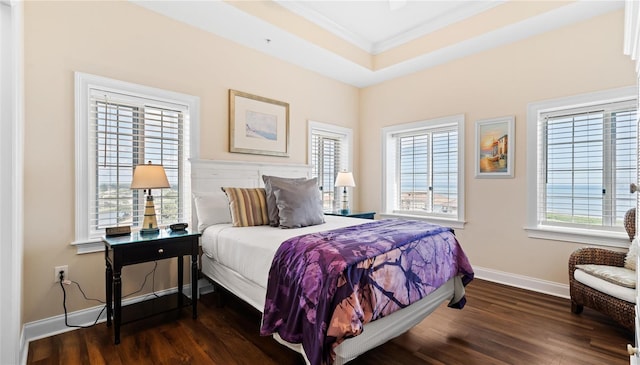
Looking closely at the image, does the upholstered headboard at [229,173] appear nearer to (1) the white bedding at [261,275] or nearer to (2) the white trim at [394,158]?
(1) the white bedding at [261,275]

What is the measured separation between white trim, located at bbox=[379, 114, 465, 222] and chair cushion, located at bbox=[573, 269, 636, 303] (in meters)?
1.37

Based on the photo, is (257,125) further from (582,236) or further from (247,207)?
(582,236)

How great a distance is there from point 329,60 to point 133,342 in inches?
140

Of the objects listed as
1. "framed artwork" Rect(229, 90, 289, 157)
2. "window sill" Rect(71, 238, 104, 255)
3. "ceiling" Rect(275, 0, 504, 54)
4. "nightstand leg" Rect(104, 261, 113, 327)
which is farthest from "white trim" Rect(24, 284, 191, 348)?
"ceiling" Rect(275, 0, 504, 54)

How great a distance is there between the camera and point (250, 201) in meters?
2.85

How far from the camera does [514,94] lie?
11.1ft

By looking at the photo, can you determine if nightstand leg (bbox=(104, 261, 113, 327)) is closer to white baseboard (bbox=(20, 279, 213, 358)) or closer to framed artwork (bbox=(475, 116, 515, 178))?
white baseboard (bbox=(20, 279, 213, 358))

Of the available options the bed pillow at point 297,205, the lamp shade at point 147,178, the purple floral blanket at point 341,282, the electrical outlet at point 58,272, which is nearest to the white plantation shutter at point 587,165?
the purple floral blanket at point 341,282

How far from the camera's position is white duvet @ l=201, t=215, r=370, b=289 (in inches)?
79.7

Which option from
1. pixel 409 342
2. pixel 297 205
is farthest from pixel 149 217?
pixel 409 342

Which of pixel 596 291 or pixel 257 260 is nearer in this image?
pixel 257 260

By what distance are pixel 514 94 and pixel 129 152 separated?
158 inches

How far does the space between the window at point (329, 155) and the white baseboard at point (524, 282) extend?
220 cm

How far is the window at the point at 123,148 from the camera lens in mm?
2453
